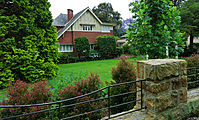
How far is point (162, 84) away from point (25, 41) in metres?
6.96

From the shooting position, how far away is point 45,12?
26.1ft

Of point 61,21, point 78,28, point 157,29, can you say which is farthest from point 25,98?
point 61,21

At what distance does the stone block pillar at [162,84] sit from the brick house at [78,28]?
18.7 metres

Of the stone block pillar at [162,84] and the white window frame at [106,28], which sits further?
the white window frame at [106,28]

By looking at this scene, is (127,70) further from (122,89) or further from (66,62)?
(66,62)

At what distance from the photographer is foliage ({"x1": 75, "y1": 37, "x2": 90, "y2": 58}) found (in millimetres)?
19094

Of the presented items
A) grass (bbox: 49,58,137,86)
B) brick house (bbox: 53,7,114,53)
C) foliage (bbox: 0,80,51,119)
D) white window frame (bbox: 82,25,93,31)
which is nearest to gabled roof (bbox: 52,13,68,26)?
brick house (bbox: 53,7,114,53)

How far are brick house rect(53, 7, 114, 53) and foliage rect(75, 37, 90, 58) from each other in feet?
6.12

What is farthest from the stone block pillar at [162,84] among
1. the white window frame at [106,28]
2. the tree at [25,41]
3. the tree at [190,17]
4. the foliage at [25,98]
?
the white window frame at [106,28]

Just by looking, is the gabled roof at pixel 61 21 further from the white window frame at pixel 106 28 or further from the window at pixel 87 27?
the white window frame at pixel 106 28

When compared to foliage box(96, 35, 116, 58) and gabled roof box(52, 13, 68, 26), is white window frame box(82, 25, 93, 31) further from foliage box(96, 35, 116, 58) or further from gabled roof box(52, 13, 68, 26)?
gabled roof box(52, 13, 68, 26)

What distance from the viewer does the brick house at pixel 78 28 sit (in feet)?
66.2

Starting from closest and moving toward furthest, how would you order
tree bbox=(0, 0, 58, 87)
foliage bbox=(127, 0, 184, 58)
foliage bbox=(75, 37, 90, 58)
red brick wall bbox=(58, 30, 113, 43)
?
foliage bbox=(127, 0, 184, 58) → tree bbox=(0, 0, 58, 87) → foliage bbox=(75, 37, 90, 58) → red brick wall bbox=(58, 30, 113, 43)

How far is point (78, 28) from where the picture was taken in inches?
832
